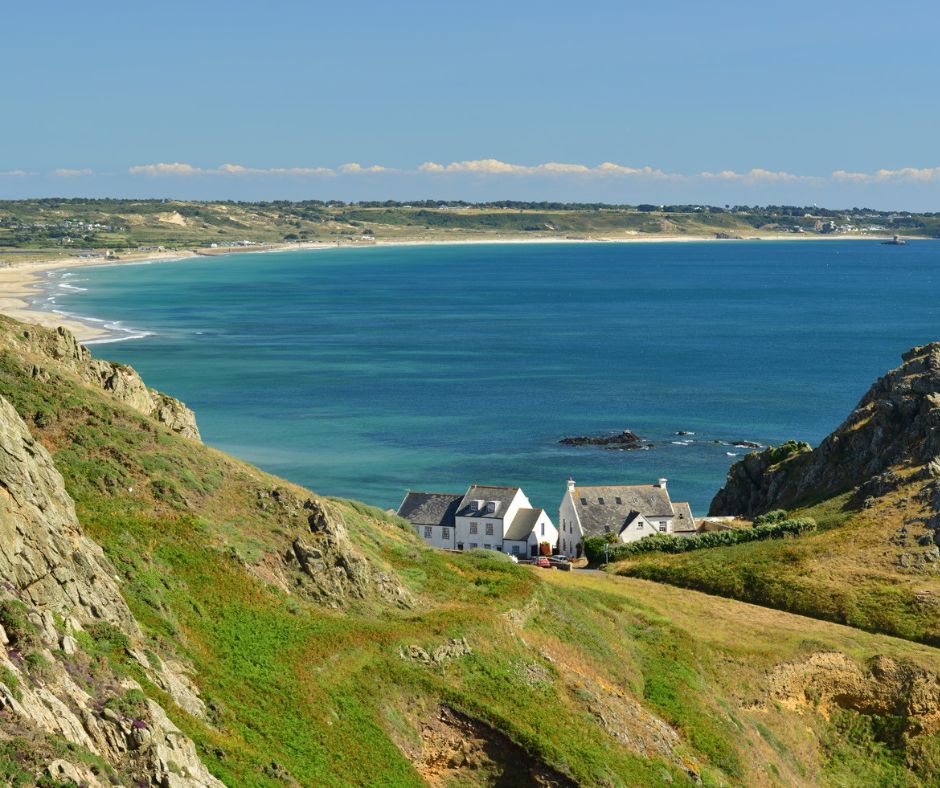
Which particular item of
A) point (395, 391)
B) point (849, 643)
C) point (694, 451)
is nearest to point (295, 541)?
point (849, 643)

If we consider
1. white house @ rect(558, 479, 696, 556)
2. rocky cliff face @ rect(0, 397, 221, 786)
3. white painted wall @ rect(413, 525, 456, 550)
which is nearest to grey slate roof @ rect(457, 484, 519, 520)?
white painted wall @ rect(413, 525, 456, 550)

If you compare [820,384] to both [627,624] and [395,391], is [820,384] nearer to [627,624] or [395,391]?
[395,391]

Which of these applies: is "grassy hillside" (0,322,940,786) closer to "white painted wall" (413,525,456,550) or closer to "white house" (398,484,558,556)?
"white house" (398,484,558,556)

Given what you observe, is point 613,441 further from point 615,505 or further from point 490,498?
point 490,498

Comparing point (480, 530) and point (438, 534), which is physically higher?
point (480, 530)

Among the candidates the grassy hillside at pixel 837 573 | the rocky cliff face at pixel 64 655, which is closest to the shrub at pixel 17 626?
the rocky cliff face at pixel 64 655

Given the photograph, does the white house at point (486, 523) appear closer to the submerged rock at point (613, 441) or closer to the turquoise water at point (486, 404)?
the turquoise water at point (486, 404)

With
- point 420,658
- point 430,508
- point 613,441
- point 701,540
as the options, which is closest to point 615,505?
point 430,508
